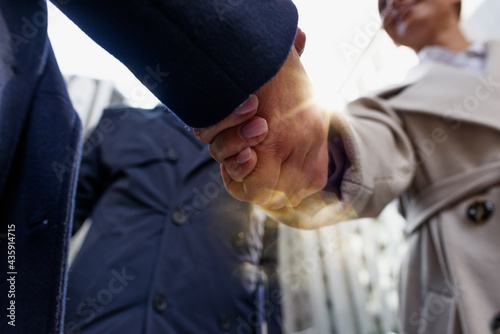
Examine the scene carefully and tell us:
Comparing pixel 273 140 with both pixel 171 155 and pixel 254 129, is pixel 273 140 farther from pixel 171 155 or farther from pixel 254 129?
pixel 171 155

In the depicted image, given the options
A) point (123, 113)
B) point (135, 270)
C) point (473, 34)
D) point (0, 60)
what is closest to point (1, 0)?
point (0, 60)

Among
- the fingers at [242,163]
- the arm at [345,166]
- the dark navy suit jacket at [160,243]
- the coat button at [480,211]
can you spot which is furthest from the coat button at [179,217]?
the coat button at [480,211]

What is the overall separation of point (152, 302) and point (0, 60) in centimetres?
52

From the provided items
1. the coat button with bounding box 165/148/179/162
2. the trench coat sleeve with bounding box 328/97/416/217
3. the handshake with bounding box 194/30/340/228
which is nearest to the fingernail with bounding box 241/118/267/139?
the handshake with bounding box 194/30/340/228

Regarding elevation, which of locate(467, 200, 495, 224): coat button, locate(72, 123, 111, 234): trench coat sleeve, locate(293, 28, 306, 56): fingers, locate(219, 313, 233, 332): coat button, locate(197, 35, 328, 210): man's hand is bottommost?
locate(467, 200, 495, 224): coat button

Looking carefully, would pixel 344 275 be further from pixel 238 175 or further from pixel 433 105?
pixel 238 175

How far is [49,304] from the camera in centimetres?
36

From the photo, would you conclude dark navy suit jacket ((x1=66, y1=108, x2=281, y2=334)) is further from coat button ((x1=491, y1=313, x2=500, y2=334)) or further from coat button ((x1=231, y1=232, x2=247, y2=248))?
coat button ((x1=491, y1=313, x2=500, y2=334))

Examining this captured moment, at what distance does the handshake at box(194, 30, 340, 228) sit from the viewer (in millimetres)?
298

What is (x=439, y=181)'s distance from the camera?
658mm

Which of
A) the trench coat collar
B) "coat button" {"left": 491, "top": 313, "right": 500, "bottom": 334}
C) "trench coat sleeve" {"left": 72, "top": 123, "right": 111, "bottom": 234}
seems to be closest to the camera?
"coat button" {"left": 491, "top": 313, "right": 500, "bottom": 334}

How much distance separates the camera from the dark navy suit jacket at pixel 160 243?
2.23 feet

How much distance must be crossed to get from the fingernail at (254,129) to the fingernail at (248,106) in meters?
0.01

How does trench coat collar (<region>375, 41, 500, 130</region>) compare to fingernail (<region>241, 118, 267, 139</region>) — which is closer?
fingernail (<region>241, 118, 267, 139</region>)
